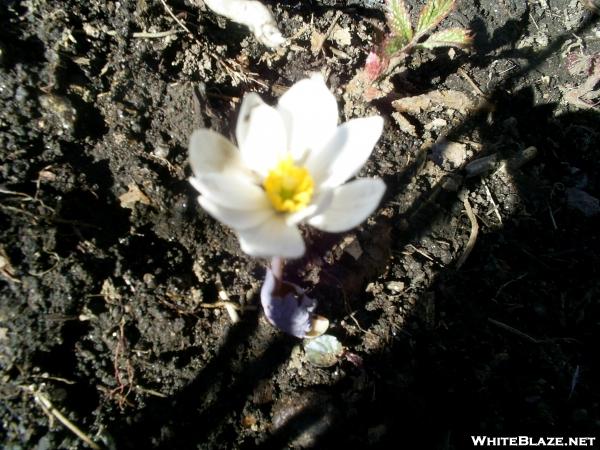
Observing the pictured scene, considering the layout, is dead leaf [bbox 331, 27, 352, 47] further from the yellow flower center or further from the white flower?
the yellow flower center

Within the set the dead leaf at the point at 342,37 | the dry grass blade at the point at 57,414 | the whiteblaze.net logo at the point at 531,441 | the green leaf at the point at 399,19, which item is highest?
the dead leaf at the point at 342,37

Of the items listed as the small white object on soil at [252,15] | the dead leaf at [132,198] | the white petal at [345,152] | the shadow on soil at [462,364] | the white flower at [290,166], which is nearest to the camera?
the white flower at [290,166]

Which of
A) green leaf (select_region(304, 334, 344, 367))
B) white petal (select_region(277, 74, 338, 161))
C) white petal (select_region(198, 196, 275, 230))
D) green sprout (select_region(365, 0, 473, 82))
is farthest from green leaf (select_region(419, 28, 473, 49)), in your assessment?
green leaf (select_region(304, 334, 344, 367))

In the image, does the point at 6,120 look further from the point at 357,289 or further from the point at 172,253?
the point at 357,289

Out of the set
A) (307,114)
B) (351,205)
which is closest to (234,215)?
(351,205)

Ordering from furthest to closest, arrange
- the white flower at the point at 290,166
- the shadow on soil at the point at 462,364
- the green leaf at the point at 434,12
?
1. the green leaf at the point at 434,12
2. the shadow on soil at the point at 462,364
3. the white flower at the point at 290,166

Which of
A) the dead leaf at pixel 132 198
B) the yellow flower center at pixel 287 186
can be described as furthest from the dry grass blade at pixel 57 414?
the yellow flower center at pixel 287 186

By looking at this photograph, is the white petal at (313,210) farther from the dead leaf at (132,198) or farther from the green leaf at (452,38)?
the green leaf at (452,38)
